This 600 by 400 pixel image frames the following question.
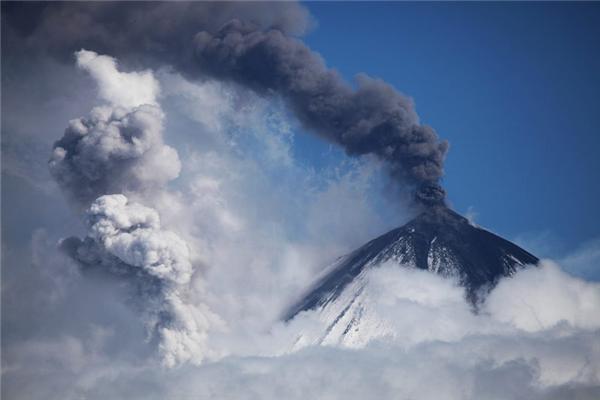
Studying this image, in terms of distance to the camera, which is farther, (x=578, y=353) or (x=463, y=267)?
(x=578, y=353)

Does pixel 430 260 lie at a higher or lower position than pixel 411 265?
higher

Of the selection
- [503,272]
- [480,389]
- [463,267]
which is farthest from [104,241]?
[480,389]

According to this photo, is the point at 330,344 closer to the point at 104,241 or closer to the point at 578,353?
the point at 104,241

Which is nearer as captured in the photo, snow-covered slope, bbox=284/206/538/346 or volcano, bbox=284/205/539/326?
snow-covered slope, bbox=284/206/538/346

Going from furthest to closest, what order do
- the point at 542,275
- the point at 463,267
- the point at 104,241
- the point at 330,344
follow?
the point at 542,275 → the point at 463,267 → the point at 330,344 → the point at 104,241

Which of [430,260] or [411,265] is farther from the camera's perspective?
[430,260]
